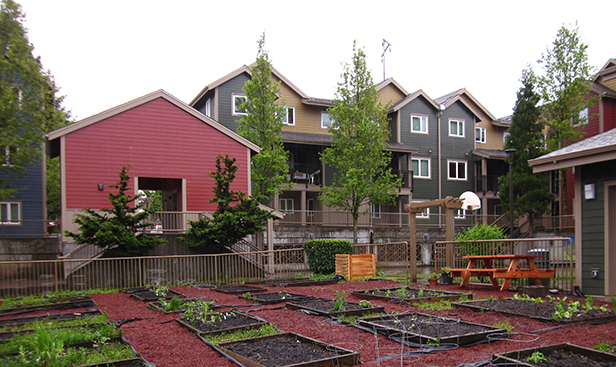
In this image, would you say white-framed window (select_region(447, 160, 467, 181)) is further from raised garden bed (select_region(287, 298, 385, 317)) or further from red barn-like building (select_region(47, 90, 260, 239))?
raised garden bed (select_region(287, 298, 385, 317))

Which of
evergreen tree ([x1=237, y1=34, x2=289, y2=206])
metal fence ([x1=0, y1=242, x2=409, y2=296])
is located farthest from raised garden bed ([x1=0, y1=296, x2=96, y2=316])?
evergreen tree ([x1=237, y1=34, x2=289, y2=206])

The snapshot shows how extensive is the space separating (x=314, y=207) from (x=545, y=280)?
68.9ft

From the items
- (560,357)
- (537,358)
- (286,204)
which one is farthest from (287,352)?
(286,204)

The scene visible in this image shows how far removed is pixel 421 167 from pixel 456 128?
4.55 metres

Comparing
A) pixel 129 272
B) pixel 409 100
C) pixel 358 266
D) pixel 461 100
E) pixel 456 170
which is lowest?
pixel 358 266

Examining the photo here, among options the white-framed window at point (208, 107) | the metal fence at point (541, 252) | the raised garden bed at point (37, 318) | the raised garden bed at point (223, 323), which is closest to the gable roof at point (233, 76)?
the white-framed window at point (208, 107)

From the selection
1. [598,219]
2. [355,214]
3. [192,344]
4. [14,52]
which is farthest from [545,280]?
[14,52]

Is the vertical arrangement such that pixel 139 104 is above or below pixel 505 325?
above

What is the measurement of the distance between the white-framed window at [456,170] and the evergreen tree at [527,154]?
6213 mm

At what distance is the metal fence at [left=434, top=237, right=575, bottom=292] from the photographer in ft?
37.7

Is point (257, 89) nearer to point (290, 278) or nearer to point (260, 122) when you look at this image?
point (260, 122)

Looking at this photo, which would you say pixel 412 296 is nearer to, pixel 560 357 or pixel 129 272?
pixel 560 357

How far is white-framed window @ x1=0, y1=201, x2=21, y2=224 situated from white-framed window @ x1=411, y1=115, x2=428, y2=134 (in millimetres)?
25380

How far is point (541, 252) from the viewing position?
486 inches
